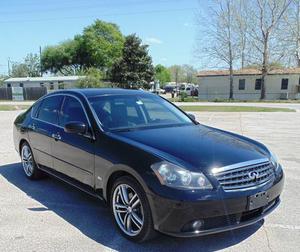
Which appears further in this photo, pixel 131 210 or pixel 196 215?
pixel 131 210

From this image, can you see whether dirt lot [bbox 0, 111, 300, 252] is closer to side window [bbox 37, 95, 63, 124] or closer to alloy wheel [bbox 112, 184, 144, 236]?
alloy wheel [bbox 112, 184, 144, 236]

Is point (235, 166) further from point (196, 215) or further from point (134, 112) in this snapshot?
point (134, 112)

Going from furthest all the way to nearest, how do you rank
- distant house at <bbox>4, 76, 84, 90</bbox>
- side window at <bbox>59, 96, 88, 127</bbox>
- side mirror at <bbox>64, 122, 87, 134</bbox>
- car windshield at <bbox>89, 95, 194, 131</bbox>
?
1. distant house at <bbox>4, 76, 84, 90</bbox>
2. side window at <bbox>59, 96, 88, 127</bbox>
3. car windshield at <bbox>89, 95, 194, 131</bbox>
4. side mirror at <bbox>64, 122, 87, 134</bbox>

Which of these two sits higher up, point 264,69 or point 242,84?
point 264,69

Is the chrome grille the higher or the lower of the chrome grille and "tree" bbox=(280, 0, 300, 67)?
the lower

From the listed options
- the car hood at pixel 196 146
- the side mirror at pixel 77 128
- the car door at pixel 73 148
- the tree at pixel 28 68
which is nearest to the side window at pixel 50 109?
the car door at pixel 73 148

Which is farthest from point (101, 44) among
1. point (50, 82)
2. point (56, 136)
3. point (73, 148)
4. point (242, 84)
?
point (73, 148)

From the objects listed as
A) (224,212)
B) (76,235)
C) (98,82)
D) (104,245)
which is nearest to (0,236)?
(76,235)

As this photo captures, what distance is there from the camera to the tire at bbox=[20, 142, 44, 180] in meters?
5.75

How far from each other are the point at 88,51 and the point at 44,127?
68520 mm

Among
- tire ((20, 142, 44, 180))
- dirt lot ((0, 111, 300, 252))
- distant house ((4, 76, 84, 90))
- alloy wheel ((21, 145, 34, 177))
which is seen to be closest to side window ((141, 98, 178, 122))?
dirt lot ((0, 111, 300, 252))

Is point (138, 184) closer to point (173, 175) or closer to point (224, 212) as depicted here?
point (173, 175)

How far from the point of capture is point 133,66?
42.8m

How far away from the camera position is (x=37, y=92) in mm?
45125
